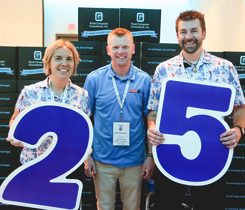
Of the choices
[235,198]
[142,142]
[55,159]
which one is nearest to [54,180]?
[55,159]

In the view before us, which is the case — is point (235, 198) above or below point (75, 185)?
below

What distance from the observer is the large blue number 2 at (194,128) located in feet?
4.92

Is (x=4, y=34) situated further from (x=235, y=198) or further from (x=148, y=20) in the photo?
(x=235, y=198)

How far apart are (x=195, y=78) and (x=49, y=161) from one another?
106 centimetres

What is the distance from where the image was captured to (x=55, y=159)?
1492 mm

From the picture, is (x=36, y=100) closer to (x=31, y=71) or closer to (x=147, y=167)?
(x=147, y=167)

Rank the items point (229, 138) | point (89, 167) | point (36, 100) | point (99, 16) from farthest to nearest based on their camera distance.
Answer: point (99, 16), point (89, 167), point (36, 100), point (229, 138)

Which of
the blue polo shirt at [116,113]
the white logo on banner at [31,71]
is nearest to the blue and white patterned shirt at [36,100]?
the blue polo shirt at [116,113]

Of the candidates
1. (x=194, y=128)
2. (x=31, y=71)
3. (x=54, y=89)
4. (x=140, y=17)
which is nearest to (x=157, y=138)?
(x=194, y=128)

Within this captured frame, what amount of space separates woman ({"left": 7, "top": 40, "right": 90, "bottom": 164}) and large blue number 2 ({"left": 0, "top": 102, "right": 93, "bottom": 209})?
0.10 metres

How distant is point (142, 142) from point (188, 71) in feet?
2.15

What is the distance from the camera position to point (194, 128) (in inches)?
59.1

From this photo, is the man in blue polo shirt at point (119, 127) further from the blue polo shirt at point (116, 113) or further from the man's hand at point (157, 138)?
the man's hand at point (157, 138)

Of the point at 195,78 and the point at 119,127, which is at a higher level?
the point at 195,78
